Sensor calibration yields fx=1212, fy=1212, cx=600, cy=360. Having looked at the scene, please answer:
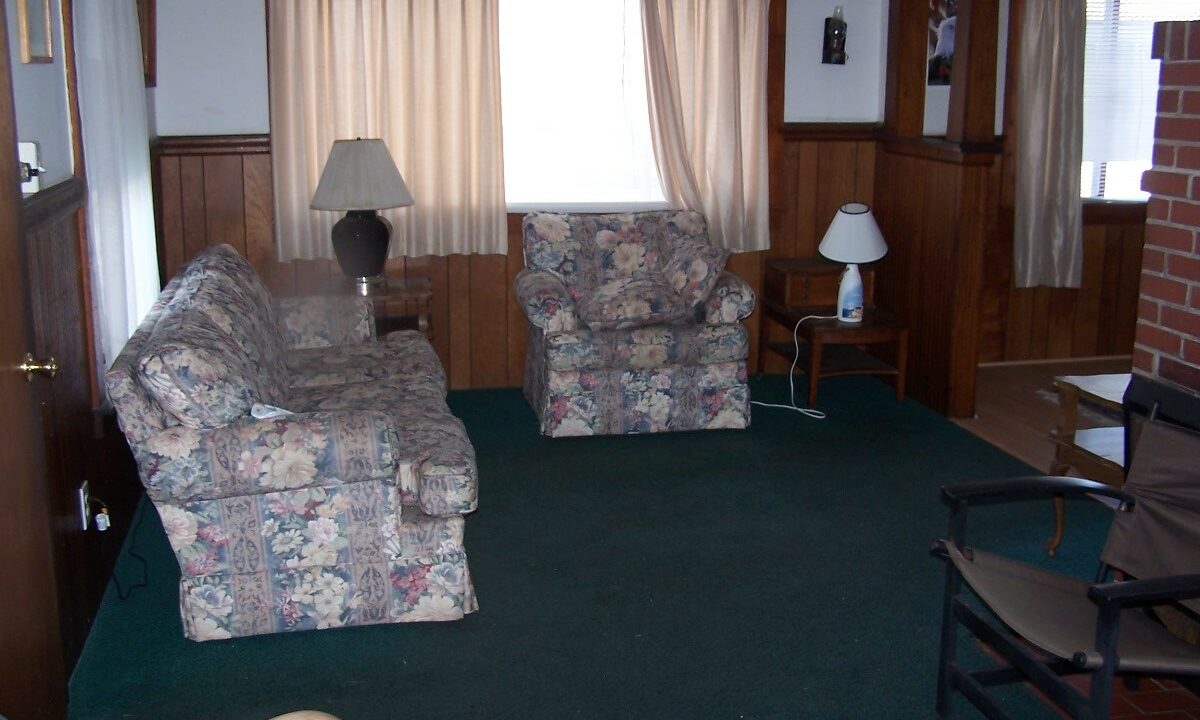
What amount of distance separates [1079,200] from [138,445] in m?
4.76

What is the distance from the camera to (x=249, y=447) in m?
3.11

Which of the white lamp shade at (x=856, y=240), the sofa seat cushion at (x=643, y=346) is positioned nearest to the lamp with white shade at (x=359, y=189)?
the sofa seat cushion at (x=643, y=346)

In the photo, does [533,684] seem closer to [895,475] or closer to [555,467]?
[555,467]

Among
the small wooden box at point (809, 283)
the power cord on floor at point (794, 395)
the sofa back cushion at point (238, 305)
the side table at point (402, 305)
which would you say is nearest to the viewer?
the sofa back cushion at point (238, 305)

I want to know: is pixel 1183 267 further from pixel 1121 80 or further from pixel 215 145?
pixel 215 145

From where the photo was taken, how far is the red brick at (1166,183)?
2812 mm

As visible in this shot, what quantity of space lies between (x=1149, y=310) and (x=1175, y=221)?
23 centimetres

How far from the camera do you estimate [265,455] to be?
312 cm

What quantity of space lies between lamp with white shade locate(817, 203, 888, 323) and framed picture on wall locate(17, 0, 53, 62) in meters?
3.39

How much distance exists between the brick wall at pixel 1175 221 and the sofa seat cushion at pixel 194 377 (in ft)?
7.47

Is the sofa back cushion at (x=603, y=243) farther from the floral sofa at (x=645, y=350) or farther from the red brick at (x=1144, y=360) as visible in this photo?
the red brick at (x=1144, y=360)

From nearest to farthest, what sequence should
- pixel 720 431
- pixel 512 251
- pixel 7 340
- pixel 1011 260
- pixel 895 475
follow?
pixel 7 340 < pixel 895 475 < pixel 720 431 < pixel 512 251 < pixel 1011 260

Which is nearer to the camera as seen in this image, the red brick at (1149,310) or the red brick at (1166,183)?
the red brick at (1166,183)

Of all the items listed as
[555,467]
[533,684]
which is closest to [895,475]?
[555,467]
